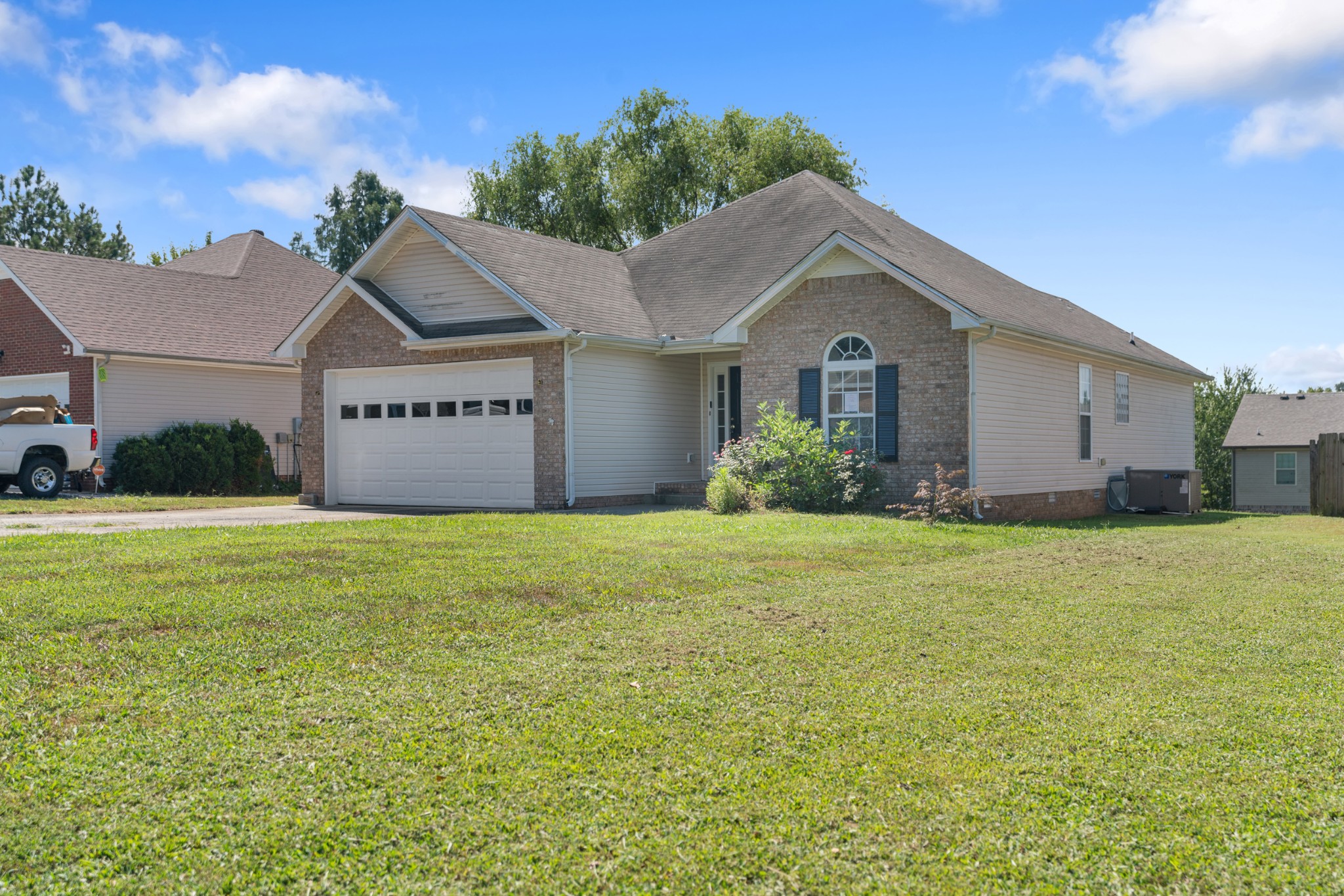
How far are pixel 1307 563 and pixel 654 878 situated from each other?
11.2m

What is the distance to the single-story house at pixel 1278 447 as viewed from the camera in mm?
41656

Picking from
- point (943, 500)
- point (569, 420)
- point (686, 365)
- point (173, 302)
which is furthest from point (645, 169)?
point (943, 500)

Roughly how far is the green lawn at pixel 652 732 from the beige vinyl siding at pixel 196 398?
16090 millimetres

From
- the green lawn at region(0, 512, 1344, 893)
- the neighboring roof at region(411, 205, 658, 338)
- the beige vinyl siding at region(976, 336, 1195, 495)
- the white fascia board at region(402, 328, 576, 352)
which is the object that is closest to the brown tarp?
the white fascia board at region(402, 328, 576, 352)

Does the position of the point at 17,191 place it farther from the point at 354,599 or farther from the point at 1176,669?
the point at 1176,669

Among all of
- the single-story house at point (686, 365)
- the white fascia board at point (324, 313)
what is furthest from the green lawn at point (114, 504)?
the white fascia board at point (324, 313)

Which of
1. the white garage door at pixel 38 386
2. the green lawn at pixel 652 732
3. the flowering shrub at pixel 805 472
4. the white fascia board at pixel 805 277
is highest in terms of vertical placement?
the white fascia board at pixel 805 277

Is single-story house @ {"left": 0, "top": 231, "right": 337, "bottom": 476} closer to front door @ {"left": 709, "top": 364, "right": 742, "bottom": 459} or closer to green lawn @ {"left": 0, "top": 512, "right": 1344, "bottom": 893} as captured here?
front door @ {"left": 709, "top": 364, "right": 742, "bottom": 459}

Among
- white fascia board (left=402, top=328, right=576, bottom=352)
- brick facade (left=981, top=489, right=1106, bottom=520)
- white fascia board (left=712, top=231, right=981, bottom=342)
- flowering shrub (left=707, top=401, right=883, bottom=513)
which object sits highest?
white fascia board (left=712, top=231, right=981, bottom=342)

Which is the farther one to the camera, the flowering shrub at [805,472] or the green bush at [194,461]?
the green bush at [194,461]

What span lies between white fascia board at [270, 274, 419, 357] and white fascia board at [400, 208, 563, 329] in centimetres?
120

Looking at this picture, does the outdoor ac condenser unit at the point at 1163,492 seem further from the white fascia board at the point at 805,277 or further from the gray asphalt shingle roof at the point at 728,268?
the white fascia board at the point at 805,277

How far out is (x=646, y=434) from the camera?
67.7 feet

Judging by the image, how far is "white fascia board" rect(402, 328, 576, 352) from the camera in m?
18.5
